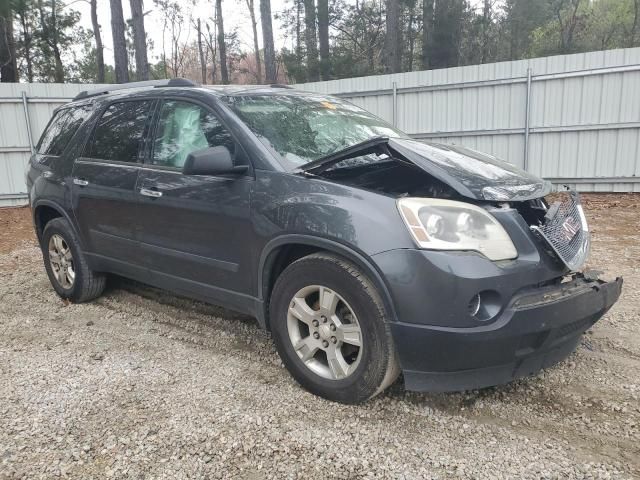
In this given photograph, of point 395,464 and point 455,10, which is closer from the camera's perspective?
point 395,464

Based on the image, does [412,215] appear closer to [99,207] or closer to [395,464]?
[395,464]

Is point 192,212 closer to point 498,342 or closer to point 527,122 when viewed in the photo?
point 498,342

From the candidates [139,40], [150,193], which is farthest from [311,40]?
[150,193]

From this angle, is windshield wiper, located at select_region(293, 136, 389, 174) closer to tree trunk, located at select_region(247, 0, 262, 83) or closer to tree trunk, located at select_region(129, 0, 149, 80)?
tree trunk, located at select_region(129, 0, 149, 80)

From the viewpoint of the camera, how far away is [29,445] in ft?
8.43

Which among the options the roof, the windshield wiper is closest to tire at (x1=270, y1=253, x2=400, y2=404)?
the windshield wiper

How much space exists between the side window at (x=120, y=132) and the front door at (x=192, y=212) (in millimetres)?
226

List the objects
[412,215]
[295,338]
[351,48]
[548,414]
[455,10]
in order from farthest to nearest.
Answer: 1. [351,48]
2. [455,10]
3. [295,338]
4. [548,414]
5. [412,215]

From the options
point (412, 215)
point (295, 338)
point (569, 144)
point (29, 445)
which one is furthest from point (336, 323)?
point (569, 144)

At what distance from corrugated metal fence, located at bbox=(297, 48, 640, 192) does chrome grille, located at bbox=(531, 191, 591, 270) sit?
764cm

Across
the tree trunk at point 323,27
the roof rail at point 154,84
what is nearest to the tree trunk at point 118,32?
the tree trunk at point 323,27

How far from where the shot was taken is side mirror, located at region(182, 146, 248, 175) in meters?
2.94

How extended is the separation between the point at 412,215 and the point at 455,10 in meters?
23.7

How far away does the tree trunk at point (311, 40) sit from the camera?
22.9 metres
